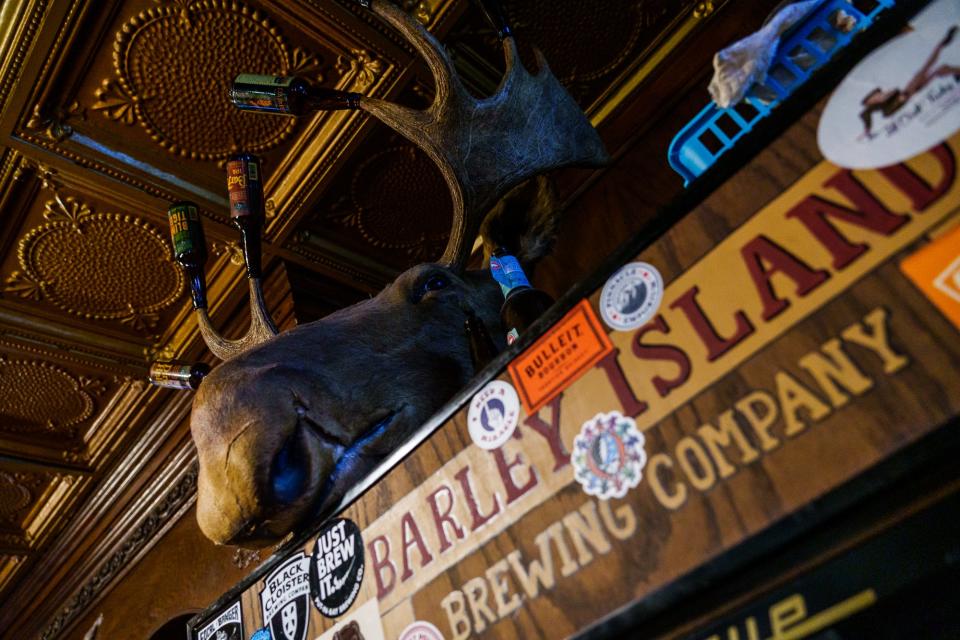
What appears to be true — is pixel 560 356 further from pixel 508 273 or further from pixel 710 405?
pixel 508 273

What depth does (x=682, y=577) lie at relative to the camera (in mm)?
394

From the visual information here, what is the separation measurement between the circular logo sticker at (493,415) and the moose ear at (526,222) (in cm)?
52

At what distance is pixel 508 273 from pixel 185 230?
2.06 feet

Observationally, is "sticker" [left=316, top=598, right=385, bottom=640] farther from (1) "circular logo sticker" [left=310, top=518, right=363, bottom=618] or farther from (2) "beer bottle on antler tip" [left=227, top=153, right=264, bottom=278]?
(2) "beer bottle on antler tip" [left=227, top=153, right=264, bottom=278]

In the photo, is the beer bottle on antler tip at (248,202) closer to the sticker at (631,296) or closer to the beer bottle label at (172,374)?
the beer bottle label at (172,374)

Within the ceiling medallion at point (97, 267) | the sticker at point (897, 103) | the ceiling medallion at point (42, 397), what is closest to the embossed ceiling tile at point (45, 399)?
the ceiling medallion at point (42, 397)

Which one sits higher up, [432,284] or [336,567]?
[432,284]

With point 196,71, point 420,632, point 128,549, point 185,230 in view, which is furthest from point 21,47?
point 128,549

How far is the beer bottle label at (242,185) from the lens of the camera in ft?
3.64

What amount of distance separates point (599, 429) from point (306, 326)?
0.53 m

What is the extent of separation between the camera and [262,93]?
105 cm

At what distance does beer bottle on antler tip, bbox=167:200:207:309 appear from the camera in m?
1.21

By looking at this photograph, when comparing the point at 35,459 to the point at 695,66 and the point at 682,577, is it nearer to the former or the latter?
the point at 695,66

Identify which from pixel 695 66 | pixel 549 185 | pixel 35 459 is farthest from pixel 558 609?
pixel 35 459
